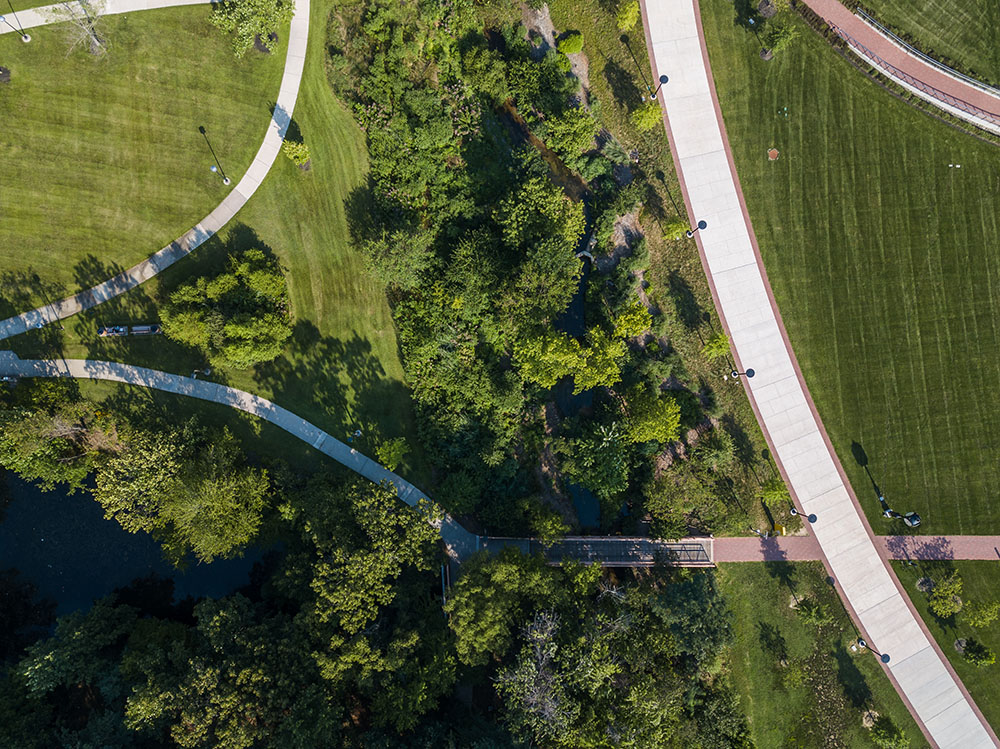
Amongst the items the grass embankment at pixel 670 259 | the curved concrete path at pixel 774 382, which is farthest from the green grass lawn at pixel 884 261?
the grass embankment at pixel 670 259

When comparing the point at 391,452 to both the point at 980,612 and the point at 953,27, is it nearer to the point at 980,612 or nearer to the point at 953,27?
the point at 980,612

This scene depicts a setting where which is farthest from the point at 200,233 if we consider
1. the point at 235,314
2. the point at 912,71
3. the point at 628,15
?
the point at 912,71

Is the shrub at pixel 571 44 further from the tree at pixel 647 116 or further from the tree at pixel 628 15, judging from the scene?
the tree at pixel 647 116

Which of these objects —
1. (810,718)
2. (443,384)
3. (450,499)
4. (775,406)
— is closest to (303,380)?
(443,384)

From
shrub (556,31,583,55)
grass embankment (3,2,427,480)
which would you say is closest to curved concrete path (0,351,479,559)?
grass embankment (3,2,427,480)

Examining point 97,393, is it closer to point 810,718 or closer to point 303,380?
point 303,380

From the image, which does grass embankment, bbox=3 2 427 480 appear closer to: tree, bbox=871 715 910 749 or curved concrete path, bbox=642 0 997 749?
curved concrete path, bbox=642 0 997 749
